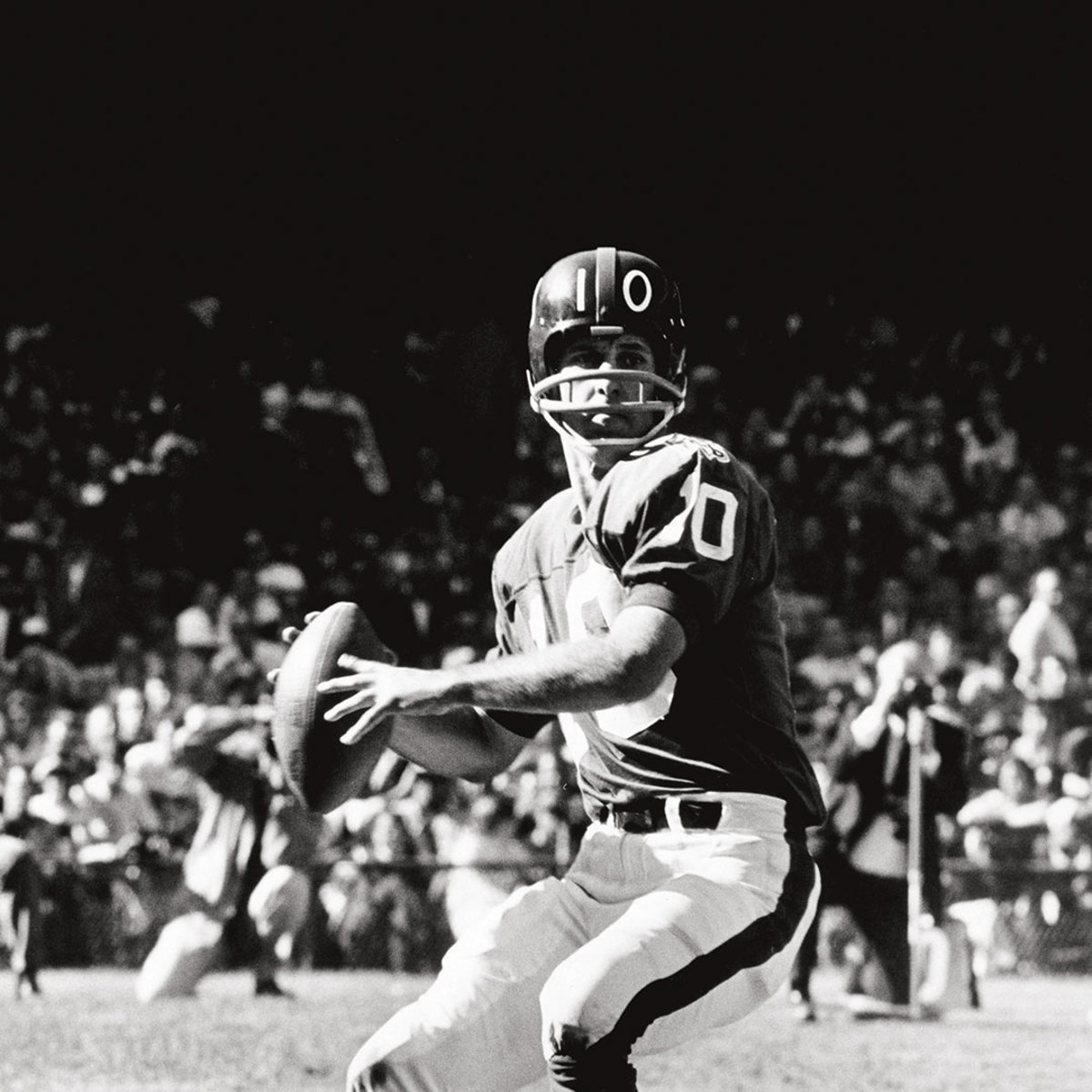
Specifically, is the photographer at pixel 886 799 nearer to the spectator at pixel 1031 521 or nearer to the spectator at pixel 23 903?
the spectator at pixel 23 903

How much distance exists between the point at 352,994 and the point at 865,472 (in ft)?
22.6

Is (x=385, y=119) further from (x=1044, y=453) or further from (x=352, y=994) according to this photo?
(x=352, y=994)

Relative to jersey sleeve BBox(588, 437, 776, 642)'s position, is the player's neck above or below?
above

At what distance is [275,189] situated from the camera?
1762 cm

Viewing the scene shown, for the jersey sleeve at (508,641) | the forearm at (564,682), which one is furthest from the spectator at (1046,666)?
the forearm at (564,682)

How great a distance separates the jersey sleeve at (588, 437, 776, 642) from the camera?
2.86m

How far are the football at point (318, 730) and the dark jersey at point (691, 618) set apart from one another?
1.24 ft

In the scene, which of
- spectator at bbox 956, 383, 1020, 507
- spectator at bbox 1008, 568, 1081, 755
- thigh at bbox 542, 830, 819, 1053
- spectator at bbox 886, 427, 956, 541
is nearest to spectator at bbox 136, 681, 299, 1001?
spectator at bbox 1008, 568, 1081, 755

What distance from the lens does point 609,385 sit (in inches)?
124

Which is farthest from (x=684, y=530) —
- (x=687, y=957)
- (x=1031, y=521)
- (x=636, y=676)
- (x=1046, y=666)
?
(x=1031, y=521)

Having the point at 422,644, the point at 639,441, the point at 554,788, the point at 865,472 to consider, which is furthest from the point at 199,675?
the point at 639,441

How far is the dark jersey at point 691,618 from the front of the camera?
2.89m

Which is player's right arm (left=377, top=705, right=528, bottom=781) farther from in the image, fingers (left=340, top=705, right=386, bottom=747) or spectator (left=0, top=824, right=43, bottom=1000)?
spectator (left=0, top=824, right=43, bottom=1000)

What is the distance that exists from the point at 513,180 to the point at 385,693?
1499 cm
